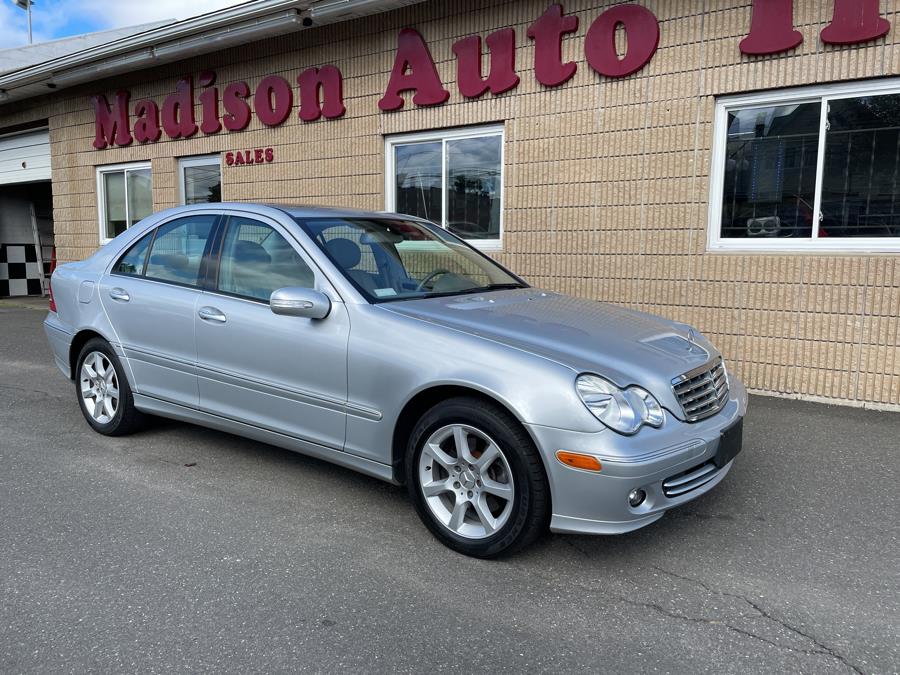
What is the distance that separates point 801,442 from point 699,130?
2.86 m

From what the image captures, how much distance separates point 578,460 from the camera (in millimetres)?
2764

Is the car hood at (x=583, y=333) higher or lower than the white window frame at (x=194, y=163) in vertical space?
lower

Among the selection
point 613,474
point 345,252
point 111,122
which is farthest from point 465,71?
point 111,122

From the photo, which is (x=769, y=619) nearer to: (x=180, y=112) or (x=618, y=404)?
(x=618, y=404)

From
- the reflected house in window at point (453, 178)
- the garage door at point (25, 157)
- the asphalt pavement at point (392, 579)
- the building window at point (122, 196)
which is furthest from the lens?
the garage door at point (25, 157)

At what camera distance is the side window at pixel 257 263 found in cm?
377

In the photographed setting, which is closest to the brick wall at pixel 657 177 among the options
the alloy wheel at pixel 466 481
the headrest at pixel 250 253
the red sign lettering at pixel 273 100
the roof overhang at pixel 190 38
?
the roof overhang at pixel 190 38

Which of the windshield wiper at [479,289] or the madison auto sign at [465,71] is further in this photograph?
the madison auto sign at [465,71]

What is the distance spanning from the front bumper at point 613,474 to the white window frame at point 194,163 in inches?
329

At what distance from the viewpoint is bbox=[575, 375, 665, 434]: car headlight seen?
110 inches

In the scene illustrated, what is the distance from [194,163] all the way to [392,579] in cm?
905

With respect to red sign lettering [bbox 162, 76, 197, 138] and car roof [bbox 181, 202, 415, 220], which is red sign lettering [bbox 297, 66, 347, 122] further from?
car roof [bbox 181, 202, 415, 220]

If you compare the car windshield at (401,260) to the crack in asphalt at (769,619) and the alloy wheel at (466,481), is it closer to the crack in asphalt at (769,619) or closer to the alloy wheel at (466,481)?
the alloy wheel at (466,481)

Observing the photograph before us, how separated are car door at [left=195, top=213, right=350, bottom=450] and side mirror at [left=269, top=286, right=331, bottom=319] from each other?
0.06m
